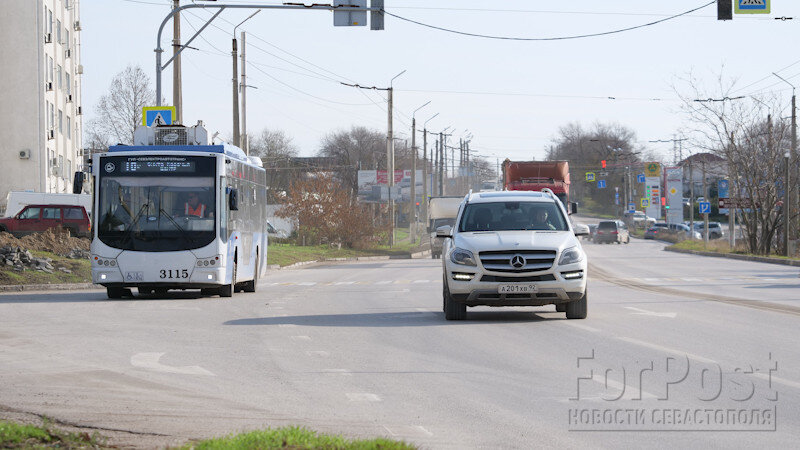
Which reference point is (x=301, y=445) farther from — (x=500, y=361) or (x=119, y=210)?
(x=119, y=210)

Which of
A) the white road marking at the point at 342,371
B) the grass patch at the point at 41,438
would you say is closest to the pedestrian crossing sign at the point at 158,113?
the white road marking at the point at 342,371

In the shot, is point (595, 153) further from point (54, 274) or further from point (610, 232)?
point (54, 274)

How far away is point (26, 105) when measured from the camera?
60219mm

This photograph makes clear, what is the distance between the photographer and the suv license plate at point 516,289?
15461 mm

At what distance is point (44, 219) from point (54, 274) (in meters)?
16.1

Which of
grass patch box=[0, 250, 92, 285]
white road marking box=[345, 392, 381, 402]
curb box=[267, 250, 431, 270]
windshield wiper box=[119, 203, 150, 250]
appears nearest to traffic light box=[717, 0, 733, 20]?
windshield wiper box=[119, 203, 150, 250]

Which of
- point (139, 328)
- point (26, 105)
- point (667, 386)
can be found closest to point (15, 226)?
point (26, 105)

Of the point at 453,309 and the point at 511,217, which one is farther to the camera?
the point at 511,217

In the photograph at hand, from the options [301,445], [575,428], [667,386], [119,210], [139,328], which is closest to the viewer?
[301,445]

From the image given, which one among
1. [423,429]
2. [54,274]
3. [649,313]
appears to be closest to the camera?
[423,429]

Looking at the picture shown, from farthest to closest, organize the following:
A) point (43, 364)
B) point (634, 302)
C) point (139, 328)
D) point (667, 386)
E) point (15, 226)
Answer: point (15, 226), point (634, 302), point (139, 328), point (43, 364), point (667, 386)

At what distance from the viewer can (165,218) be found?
73.3 feet

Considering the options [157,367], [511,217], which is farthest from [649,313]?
[157,367]

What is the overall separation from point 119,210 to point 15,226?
22.5 meters
